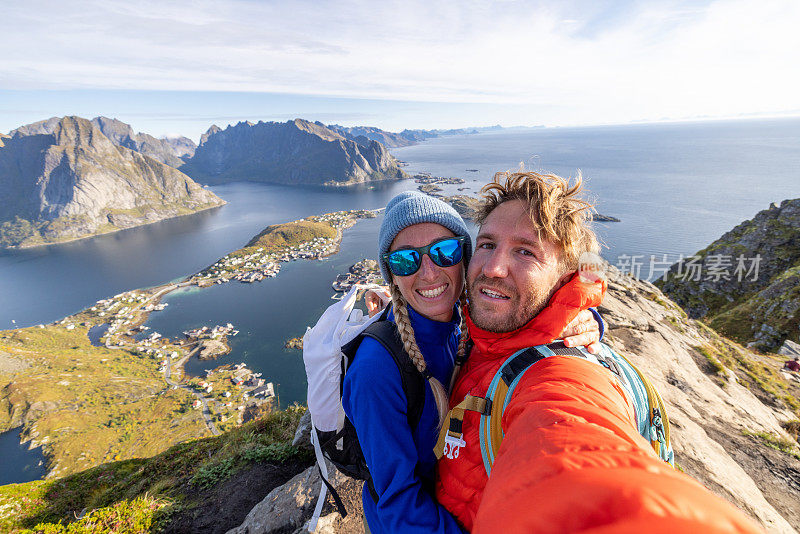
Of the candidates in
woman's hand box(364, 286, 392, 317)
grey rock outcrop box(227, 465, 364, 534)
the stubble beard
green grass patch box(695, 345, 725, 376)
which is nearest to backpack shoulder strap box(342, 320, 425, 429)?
the stubble beard

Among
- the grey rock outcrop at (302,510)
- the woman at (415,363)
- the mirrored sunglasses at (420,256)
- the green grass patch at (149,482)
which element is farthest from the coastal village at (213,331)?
the mirrored sunglasses at (420,256)

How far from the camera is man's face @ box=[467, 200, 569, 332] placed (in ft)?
9.56

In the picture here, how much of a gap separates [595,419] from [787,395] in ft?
51.5

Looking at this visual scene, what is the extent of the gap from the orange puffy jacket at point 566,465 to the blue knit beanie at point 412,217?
1.36m

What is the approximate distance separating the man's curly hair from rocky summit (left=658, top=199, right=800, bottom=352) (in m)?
24.5

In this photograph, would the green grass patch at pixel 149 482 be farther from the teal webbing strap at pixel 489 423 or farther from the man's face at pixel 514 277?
the man's face at pixel 514 277

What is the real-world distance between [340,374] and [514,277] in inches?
78.1

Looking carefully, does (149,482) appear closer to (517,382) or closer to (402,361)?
(402,361)

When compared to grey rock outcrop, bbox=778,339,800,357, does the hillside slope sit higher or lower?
higher

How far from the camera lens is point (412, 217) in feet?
11.6

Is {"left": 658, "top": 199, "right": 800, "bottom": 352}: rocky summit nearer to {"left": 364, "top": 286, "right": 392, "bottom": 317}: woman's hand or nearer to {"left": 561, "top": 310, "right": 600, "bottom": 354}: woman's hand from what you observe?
{"left": 561, "top": 310, "right": 600, "bottom": 354}: woman's hand

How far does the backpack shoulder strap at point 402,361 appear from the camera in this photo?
2822mm

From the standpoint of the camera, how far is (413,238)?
11.7 feet

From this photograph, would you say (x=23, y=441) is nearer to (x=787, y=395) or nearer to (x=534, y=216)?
(x=534, y=216)
